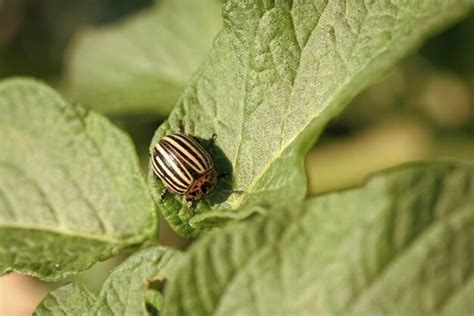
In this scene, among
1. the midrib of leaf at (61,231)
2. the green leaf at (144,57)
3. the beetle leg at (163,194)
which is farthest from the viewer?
the green leaf at (144,57)

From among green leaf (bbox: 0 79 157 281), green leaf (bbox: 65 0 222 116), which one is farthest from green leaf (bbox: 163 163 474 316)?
green leaf (bbox: 65 0 222 116)

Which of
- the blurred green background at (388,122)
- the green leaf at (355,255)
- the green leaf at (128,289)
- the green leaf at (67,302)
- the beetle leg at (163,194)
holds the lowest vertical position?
the blurred green background at (388,122)

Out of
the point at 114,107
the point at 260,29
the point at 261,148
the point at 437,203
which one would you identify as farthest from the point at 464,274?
the point at 114,107

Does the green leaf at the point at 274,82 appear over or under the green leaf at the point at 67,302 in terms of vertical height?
over

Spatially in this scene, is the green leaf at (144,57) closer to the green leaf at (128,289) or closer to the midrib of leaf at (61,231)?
the midrib of leaf at (61,231)

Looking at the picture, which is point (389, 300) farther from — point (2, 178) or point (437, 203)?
point (2, 178)

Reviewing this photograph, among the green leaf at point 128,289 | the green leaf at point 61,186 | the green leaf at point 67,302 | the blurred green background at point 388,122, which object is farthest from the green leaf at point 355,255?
the blurred green background at point 388,122
